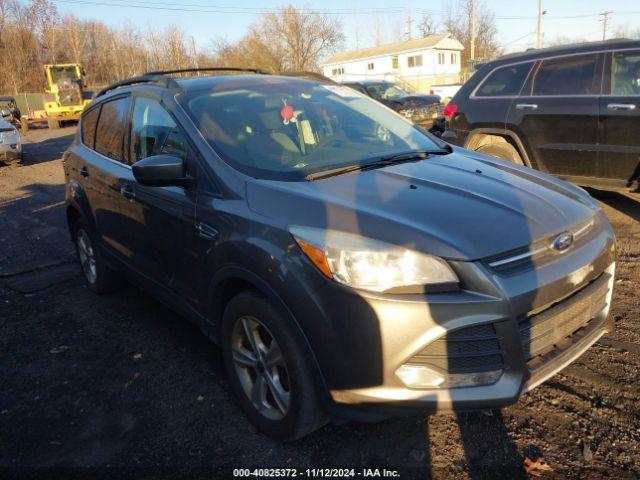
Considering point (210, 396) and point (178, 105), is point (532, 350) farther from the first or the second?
point (178, 105)

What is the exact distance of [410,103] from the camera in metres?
14.5

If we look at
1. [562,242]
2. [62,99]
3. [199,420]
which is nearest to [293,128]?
[562,242]

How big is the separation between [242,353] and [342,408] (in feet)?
2.44

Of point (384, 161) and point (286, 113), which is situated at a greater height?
point (286, 113)

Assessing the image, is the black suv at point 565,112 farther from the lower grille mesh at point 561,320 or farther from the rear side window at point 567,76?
the lower grille mesh at point 561,320

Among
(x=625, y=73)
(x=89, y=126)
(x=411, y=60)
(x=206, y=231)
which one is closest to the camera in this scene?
(x=206, y=231)

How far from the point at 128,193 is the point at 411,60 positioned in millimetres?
56197

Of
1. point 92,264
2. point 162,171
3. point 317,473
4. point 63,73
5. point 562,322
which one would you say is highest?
point 63,73

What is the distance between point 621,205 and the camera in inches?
251

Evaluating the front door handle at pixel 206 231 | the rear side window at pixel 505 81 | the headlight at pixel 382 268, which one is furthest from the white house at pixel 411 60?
the headlight at pixel 382 268

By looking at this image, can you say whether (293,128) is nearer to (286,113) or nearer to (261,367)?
(286,113)

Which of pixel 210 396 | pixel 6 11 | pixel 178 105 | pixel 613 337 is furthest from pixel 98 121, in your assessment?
pixel 6 11

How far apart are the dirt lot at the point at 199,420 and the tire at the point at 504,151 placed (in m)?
2.19

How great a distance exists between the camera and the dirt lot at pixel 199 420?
2.48 m
